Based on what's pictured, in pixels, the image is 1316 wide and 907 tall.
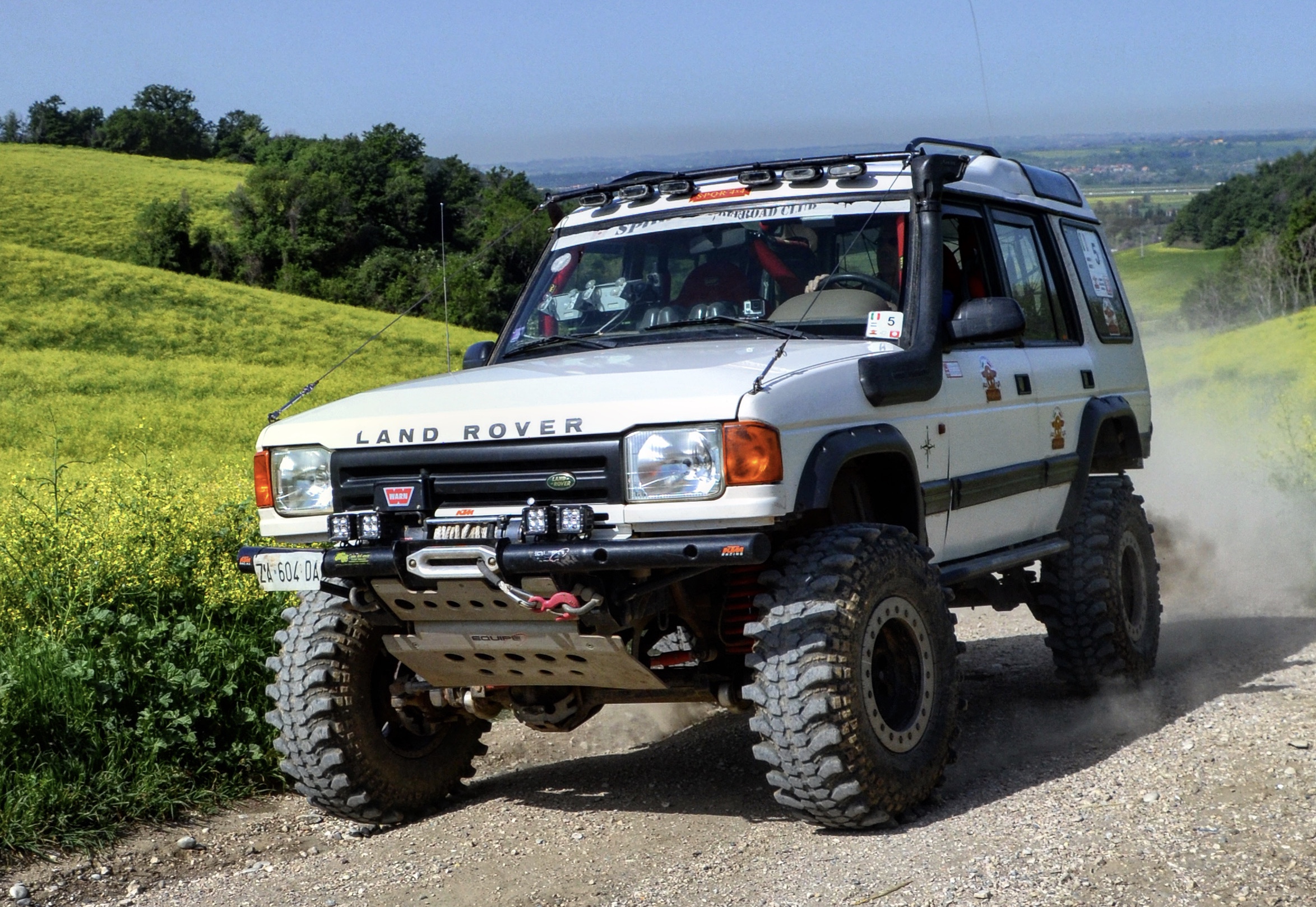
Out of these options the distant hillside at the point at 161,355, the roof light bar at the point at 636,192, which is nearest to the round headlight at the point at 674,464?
the roof light bar at the point at 636,192

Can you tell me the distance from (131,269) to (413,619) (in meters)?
41.8

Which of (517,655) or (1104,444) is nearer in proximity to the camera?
(517,655)

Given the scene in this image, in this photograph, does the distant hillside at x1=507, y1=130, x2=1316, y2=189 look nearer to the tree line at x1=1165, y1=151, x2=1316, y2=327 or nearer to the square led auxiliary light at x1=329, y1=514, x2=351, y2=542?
the square led auxiliary light at x1=329, y1=514, x2=351, y2=542

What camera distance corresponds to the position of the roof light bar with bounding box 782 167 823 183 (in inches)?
216

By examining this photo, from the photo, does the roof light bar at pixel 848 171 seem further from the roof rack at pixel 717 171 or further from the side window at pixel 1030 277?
the side window at pixel 1030 277

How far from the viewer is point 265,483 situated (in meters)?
4.68

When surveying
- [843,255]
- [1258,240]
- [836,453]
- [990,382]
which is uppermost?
[1258,240]

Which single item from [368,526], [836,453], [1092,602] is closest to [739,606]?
[836,453]

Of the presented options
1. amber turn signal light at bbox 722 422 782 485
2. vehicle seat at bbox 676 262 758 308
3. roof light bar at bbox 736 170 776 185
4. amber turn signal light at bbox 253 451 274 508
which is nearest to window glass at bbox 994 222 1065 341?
roof light bar at bbox 736 170 776 185

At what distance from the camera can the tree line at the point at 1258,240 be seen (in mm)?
41344

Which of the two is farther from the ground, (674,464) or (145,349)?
(145,349)

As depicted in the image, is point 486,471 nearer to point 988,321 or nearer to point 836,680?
point 836,680

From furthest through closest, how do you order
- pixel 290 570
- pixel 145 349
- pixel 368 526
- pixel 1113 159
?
pixel 145 349, pixel 1113 159, pixel 290 570, pixel 368 526

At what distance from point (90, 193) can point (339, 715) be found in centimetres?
6517
